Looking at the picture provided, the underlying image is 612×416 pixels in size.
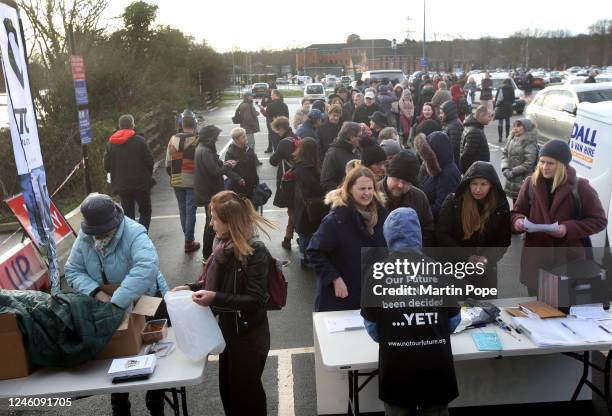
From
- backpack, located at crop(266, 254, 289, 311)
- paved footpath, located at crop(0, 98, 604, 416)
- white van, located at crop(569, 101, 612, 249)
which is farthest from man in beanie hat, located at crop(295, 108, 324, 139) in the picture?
backpack, located at crop(266, 254, 289, 311)

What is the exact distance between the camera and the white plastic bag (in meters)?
3.42

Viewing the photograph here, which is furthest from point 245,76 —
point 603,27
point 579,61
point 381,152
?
point 381,152

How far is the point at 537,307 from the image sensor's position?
4145mm

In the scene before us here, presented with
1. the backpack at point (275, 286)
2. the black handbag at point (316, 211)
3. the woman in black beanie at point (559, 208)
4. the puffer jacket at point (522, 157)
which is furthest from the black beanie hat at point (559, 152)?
the puffer jacket at point (522, 157)

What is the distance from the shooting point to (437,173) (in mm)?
6199

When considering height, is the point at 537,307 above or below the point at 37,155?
below

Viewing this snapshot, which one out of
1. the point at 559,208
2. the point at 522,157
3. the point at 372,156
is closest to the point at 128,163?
the point at 372,156

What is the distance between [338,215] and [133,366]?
1.72 meters

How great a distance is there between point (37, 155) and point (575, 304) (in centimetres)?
468

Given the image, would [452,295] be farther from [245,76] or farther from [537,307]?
[245,76]

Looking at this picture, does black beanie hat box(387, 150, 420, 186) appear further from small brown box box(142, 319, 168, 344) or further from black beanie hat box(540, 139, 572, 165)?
small brown box box(142, 319, 168, 344)

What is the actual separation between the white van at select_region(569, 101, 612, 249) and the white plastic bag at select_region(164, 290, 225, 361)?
4241 mm

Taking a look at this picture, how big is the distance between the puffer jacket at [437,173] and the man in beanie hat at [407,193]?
1082 mm

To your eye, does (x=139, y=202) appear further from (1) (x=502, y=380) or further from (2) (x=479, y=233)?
(1) (x=502, y=380)
